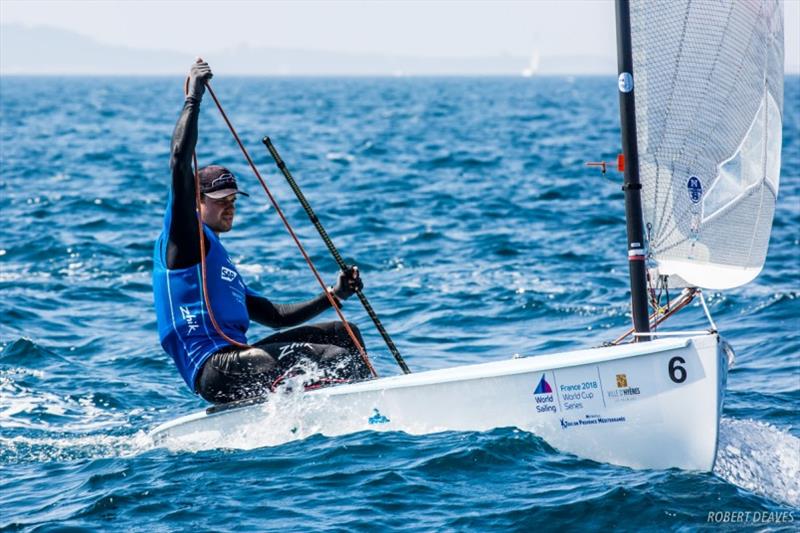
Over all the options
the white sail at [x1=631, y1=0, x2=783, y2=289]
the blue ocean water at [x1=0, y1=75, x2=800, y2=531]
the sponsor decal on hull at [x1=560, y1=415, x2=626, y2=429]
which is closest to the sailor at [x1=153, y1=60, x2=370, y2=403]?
the blue ocean water at [x1=0, y1=75, x2=800, y2=531]

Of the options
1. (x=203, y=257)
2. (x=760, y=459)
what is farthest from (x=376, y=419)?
(x=760, y=459)

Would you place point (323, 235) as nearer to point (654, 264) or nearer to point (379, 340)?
point (654, 264)

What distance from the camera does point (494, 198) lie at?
17.8m

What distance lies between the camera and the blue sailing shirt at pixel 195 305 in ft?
19.7

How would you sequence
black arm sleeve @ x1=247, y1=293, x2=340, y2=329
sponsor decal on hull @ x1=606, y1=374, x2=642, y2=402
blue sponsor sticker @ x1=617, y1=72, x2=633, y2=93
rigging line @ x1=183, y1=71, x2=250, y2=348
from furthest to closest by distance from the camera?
black arm sleeve @ x1=247, y1=293, x2=340, y2=329 → rigging line @ x1=183, y1=71, x2=250, y2=348 → blue sponsor sticker @ x1=617, y1=72, x2=633, y2=93 → sponsor decal on hull @ x1=606, y1=374, x2=642, y2=402

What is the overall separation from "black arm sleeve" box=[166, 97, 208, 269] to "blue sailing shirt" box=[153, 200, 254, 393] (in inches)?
2.3

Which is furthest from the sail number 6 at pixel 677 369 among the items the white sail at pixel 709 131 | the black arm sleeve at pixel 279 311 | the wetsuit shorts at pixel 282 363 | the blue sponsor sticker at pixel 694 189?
the black arm sleeve at pixel 279 311

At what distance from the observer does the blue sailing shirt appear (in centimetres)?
600

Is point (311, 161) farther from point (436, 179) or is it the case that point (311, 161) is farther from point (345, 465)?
point (345, 465)

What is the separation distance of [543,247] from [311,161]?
12.1m

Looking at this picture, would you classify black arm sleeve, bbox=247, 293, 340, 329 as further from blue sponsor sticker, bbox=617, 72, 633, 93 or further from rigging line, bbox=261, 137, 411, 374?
blue sponsor sticker, bbox=617, 72, 633, 93

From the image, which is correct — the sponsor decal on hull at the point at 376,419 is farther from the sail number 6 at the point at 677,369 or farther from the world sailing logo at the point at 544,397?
the sail number 6 at the point at 677,369

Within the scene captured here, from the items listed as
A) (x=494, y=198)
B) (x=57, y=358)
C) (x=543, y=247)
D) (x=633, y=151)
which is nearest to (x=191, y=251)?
(x=633, y=151)

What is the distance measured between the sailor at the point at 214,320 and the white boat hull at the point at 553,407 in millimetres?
147
